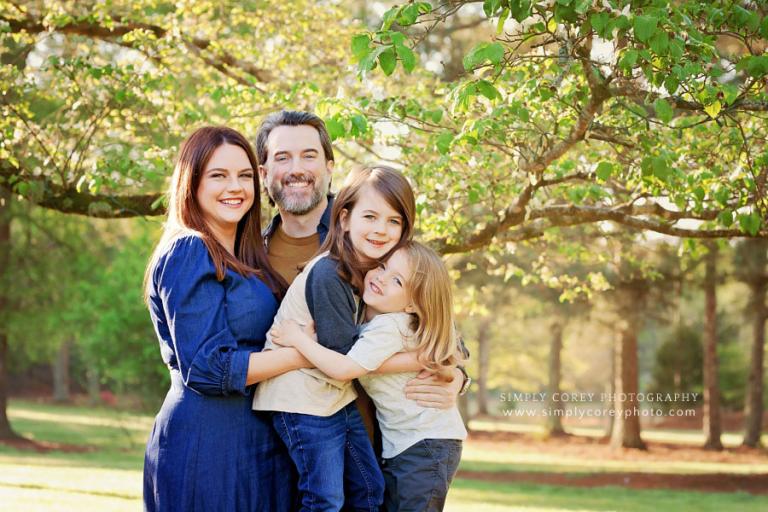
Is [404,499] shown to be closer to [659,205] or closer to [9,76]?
[659,205]

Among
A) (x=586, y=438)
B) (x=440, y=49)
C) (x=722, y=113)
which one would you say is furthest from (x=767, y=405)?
(x=722, y=113)

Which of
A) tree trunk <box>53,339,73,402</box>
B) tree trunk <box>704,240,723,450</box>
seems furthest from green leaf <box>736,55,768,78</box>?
tree trunk <box>53,339,73,402</box>

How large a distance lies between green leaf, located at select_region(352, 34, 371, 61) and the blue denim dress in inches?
46.1

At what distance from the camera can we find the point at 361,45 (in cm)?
393

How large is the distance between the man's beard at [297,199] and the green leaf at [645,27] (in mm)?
1663

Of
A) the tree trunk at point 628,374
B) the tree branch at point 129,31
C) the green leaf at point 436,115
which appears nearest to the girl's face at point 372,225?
the green leaf at point 436,115

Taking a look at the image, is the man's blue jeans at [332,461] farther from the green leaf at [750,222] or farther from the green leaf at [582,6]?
the green leaf at [750,222]

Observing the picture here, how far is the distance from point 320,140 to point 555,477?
668 inches

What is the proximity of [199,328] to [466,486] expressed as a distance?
620 inches

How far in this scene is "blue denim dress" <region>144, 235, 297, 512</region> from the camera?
327 cm

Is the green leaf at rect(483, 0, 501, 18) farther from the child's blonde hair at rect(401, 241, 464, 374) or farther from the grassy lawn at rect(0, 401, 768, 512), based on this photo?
the grassy lawn at rect(0, 401, 768, 512)

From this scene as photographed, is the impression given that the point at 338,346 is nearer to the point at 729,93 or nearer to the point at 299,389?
the point at 299,389

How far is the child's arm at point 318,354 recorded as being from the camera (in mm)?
3344

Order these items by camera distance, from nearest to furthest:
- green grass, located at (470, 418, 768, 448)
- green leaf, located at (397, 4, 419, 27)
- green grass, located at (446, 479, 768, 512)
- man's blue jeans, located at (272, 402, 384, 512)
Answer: man's blue jeans, located at (272, 402, 384, 512) → green leaf, located at (397, 4, 419, 27) → green grass, located at (446, 479, 768, 512) → green grass, located at (470, 418, 768, 448)
